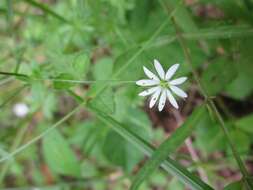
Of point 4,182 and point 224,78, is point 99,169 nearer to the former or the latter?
point 4,182

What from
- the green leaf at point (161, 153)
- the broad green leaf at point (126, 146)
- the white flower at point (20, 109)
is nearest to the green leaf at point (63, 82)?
the green leaf at point (161, 153)

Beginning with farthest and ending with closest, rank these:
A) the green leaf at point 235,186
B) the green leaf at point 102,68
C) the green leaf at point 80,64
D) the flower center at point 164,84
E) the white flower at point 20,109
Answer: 1. the white flower at point 20,109
2. the green leaf at point 102,68
3. the green leaf at point 80,64
4. the flower center at point 164,84
5. the green leaf at point 235,186

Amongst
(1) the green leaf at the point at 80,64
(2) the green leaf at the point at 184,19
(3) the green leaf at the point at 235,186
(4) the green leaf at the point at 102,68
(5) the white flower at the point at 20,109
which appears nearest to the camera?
(3) the green leaf at the point at 235,186

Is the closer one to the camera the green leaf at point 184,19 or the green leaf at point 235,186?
the green leaf at point 235,186

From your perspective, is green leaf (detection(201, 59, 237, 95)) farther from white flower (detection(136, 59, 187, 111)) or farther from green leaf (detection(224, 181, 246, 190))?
green leaf (detection(224, 181, 246, 190))

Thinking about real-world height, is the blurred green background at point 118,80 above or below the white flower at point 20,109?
below

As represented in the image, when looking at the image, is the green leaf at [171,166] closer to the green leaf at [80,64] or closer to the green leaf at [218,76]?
the green leaf at [80,64]

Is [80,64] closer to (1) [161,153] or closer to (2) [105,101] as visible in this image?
(2) [105,101]

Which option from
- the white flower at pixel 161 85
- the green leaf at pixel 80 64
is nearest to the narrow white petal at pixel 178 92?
the white flower at pixel 161 85

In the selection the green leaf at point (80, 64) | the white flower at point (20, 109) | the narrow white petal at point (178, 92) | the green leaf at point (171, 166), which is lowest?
the green leaf at point (171, 166)
